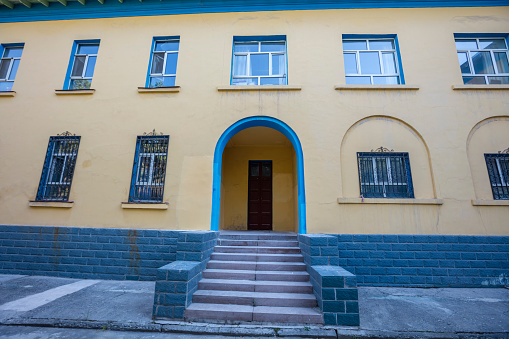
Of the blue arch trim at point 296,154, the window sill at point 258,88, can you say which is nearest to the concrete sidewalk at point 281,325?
the blue arch trim at point 296,154

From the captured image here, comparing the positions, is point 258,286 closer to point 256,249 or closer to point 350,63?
point 256,249

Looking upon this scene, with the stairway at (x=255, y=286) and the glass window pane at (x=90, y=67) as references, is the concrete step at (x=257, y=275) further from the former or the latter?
the glass window pane at (x=90, y=67)

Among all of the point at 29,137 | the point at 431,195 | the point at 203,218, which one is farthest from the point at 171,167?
the point at 431,195

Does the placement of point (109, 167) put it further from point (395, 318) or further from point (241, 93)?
point (395, 318)

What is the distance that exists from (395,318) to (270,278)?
224cm

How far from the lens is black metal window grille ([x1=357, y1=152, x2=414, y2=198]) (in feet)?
19.7

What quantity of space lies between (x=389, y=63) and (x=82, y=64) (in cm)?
1001

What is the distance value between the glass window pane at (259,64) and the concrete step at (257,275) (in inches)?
231

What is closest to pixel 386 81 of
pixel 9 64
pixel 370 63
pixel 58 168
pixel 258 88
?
pixel 370 63

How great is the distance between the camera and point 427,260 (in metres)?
5.46

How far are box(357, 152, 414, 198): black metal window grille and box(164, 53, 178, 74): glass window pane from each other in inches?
247

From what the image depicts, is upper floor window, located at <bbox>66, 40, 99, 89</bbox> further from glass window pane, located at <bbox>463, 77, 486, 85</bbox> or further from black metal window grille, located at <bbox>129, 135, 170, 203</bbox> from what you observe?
glass window pane, located at <bbox>463, 77, 486, 85</bbox>

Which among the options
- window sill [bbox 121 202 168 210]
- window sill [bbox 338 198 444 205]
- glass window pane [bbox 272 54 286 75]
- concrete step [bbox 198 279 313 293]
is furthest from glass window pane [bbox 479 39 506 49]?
window sill [bbox 121 202 168 210]

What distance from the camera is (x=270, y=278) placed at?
4.70m
